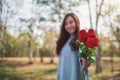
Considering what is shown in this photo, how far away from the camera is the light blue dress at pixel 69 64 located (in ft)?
5.48

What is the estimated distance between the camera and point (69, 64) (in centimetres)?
171

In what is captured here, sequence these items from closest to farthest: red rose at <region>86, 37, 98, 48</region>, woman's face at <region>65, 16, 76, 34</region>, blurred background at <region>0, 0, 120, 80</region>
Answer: red rose at <region>86, 37, 98, 48</region> < woman's face at <region>65, 16, 76, 34</region> < blurred background at <region>0, 0, 120, 80</region>

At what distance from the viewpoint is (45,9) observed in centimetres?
302

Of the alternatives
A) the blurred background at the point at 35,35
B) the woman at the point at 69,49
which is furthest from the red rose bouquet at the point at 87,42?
the blurred background at the point at 35,35

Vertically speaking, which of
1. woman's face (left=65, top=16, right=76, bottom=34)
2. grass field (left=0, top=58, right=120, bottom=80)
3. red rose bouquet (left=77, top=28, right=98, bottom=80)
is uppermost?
woman's face (left=65, top=16, right=76, bottom=34)

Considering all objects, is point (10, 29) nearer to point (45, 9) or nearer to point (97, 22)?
point (45, 9)

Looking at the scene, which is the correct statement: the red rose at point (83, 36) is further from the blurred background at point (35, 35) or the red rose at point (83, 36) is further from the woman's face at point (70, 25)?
the blurred background at point (35, 35)

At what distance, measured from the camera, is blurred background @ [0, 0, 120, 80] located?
294 centimetres

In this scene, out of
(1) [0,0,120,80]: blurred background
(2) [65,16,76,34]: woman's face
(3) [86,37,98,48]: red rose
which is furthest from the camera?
(1) [0,0,120,80]: blurred background

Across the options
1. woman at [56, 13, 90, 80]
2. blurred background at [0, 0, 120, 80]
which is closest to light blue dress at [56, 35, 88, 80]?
woman at [56, 13, 90, 80]

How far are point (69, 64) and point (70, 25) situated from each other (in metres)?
0.26

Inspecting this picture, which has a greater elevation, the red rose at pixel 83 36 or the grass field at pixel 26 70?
the red rose at pixel 83 36

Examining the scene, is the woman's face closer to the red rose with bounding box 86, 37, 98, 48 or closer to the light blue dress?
the light blue dress

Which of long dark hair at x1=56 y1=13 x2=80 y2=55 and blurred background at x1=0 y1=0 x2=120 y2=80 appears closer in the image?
long dark hair at x1=56 y1=13 x2=80 y2=55
